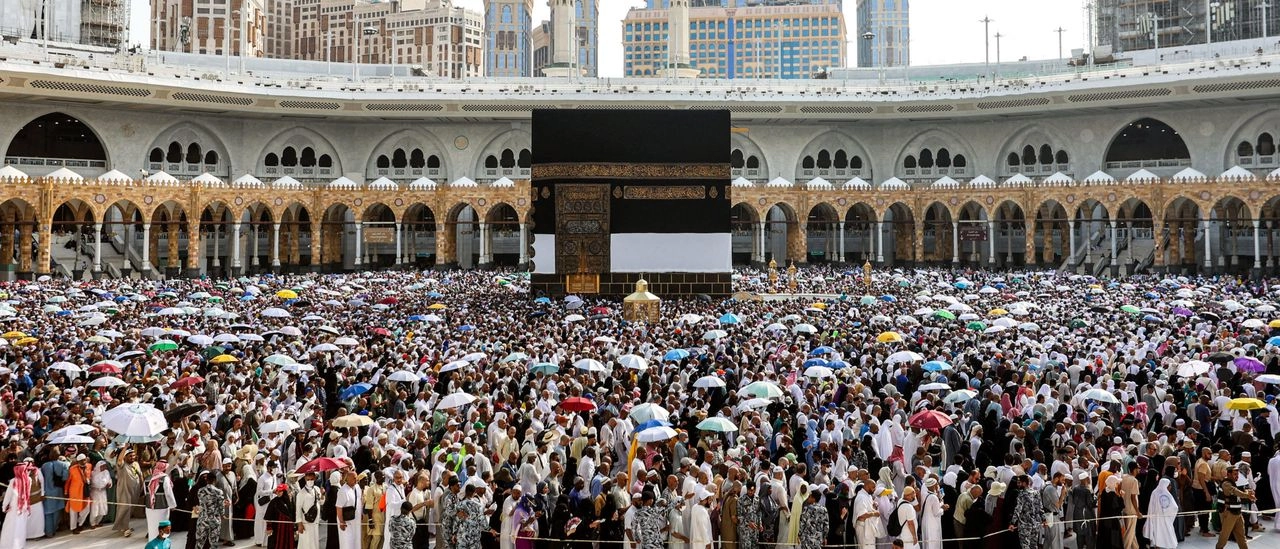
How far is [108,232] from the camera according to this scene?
39125 mm

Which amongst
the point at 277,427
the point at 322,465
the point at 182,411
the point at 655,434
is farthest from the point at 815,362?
the point at 182,411

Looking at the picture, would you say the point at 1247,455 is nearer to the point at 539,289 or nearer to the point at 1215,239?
the point at 539,289

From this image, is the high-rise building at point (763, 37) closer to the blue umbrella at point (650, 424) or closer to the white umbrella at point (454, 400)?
the white umbrella at point (454, 400)

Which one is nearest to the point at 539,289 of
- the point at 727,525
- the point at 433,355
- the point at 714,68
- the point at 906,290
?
the point at 906,290

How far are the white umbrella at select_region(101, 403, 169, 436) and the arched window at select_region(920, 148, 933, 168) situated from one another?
41.9 metres

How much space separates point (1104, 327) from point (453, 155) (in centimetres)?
3427

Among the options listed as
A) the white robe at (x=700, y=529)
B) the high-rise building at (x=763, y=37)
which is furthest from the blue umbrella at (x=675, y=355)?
the high-rise building at (x=763, y=37)

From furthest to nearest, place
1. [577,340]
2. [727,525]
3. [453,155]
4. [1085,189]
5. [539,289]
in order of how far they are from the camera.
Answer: [453,155] < [1085,189] < [539,289] < [577,340] < [727,525]

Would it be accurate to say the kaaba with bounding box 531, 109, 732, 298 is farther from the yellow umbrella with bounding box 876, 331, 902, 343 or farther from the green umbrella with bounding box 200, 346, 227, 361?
the green umbrella with bounding box 200, 346, 227, 361

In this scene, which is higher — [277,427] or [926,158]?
[926,158]

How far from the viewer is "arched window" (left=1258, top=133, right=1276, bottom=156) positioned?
40.2 metres

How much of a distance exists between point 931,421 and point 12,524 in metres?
7.40

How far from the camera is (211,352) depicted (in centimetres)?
1453

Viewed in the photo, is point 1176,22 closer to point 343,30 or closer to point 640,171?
point 640,171
